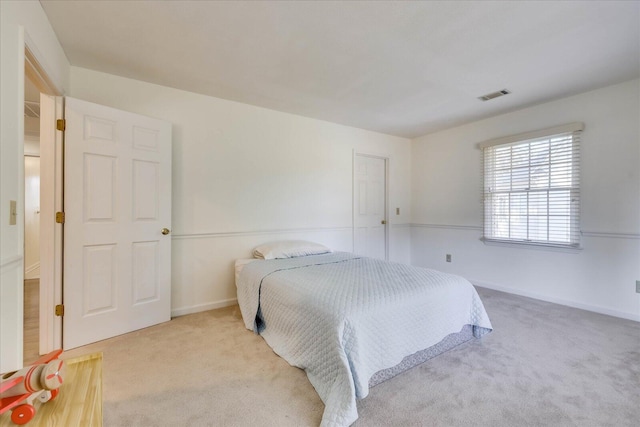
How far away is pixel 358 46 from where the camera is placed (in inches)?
81.7

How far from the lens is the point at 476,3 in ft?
5.44

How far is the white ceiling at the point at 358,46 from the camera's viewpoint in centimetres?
172

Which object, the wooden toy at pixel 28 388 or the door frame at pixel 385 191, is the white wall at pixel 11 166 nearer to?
the wooden toy at pixel 28 388

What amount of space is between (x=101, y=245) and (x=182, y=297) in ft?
2.92

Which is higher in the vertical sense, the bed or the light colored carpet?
A: the bed

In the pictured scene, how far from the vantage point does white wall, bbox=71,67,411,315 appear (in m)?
2.76

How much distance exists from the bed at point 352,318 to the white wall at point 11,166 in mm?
1379

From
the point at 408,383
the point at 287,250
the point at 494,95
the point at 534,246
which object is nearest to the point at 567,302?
the point at 534,246

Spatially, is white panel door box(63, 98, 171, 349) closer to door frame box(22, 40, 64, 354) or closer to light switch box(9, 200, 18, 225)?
door frame box(22, 40, 64, 354)

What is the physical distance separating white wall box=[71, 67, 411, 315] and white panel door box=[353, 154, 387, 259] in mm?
171

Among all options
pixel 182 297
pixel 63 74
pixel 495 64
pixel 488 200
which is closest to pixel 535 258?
pixel 488 200

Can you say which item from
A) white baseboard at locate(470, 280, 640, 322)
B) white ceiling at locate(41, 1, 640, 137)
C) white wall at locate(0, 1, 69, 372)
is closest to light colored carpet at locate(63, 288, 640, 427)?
white baseboard at locate(470, 280, 640, 322)

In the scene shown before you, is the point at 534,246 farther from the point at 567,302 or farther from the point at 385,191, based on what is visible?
the point at 385,191

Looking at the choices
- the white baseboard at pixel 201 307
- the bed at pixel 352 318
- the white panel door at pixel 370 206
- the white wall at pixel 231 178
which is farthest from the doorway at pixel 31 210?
the white panel door at pixel 370 206
